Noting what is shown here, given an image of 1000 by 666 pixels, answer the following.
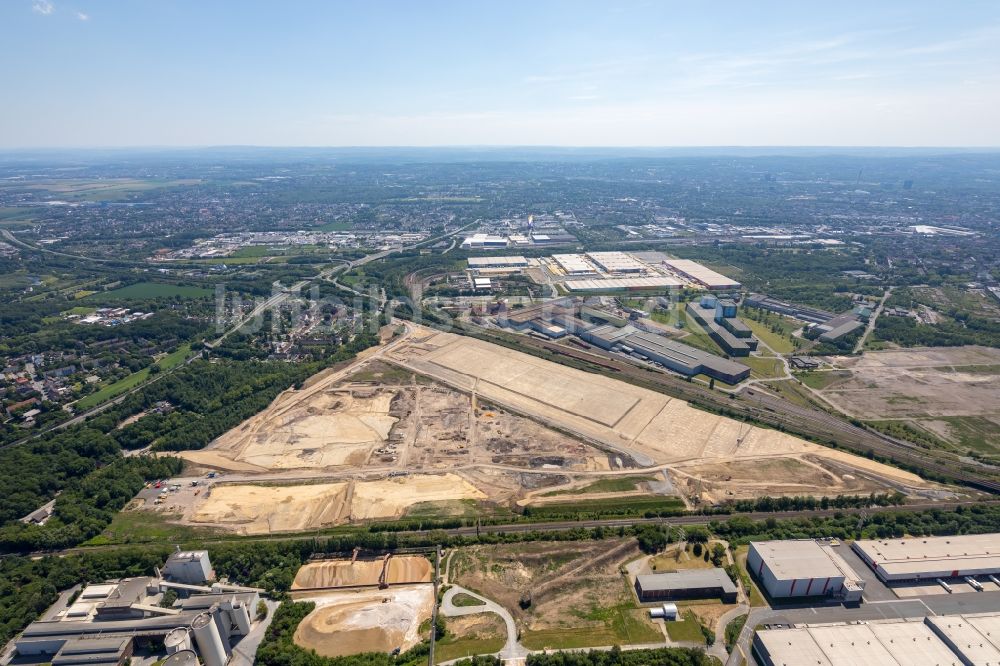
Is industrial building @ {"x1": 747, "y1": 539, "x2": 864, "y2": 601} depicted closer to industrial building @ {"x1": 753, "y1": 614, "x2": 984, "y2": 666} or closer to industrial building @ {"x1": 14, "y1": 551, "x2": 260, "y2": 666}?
industrial building @ {"x1": 753, "y1": 614, "x2": 984, "y2": 666}

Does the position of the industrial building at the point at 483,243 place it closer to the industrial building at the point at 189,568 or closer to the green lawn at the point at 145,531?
the green lawn at the point at 145,531

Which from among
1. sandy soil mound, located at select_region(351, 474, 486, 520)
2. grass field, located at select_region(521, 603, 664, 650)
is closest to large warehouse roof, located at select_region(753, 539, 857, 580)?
grass field, located at select_region(521, 603, 664, 650)

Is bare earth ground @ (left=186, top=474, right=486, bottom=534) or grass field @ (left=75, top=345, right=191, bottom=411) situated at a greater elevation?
grass field @ (left=75, top=345, right=191, bottom=411)

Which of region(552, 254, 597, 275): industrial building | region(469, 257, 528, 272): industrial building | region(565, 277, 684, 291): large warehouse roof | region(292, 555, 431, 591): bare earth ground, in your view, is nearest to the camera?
region(292, 555, 431, 591): bare earth ground

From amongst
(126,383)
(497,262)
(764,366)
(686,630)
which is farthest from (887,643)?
(497,262)

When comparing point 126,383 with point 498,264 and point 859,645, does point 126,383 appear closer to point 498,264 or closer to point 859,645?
point 498,264

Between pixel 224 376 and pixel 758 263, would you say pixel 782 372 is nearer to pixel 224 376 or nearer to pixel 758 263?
pixel 758 263
